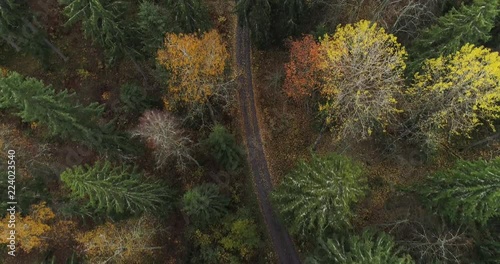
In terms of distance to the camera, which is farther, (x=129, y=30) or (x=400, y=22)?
(x=129, y=30)

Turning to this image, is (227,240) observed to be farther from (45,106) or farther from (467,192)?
(467,192)

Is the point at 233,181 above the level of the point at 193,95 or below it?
below

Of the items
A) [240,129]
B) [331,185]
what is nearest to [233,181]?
[240,129]

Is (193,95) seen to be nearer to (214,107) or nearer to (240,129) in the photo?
(214,107)

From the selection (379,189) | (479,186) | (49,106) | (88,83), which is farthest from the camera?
(88,83)

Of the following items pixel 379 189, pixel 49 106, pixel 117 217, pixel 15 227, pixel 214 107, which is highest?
pixel 49 106

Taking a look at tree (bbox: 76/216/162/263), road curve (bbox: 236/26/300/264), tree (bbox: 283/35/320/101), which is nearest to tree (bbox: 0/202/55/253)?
tree (bbox: 76/216/162/263)

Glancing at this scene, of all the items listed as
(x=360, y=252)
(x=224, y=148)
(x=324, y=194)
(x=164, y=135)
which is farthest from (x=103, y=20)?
(x=360, y=252)

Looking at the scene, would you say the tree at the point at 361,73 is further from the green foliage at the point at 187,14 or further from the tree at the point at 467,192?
the green foliage at the point at 187,14
